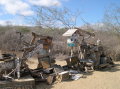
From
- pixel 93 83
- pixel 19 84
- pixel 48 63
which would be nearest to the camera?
pixel 19 84

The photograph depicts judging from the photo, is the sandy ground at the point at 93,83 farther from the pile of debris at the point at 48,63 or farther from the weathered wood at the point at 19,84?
the weathered wood at the point at 19,84

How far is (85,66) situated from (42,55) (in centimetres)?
275

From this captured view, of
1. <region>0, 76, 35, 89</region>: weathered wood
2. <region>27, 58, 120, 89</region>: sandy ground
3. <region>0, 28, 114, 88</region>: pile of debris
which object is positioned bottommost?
<region>27, 58, 120, 89</region>: sandy ground

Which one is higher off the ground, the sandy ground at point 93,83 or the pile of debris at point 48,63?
the pile of debris at point 48,63

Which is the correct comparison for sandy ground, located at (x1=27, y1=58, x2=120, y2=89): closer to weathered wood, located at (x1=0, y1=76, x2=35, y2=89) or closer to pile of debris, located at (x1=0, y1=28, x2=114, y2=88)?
pile of debris, located at (x1=0, y1=28, x2=114, y2=88)

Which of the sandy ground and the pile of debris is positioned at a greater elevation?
the pile of debris

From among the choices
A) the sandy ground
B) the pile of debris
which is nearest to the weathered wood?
the pile of debris

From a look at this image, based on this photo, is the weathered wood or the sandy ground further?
the sandy ground

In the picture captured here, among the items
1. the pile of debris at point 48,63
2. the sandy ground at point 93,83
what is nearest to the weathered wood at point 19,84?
the pile of debris at point 48,63

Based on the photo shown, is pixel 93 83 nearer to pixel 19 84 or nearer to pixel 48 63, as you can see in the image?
pixel 48 63

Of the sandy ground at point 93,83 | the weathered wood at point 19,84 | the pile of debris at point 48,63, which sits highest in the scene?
the pile of debris at point 48,63

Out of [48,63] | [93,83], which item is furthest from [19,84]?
[93,83]

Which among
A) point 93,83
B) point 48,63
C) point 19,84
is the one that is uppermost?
point 48,63

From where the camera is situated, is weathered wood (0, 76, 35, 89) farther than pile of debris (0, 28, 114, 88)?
No
